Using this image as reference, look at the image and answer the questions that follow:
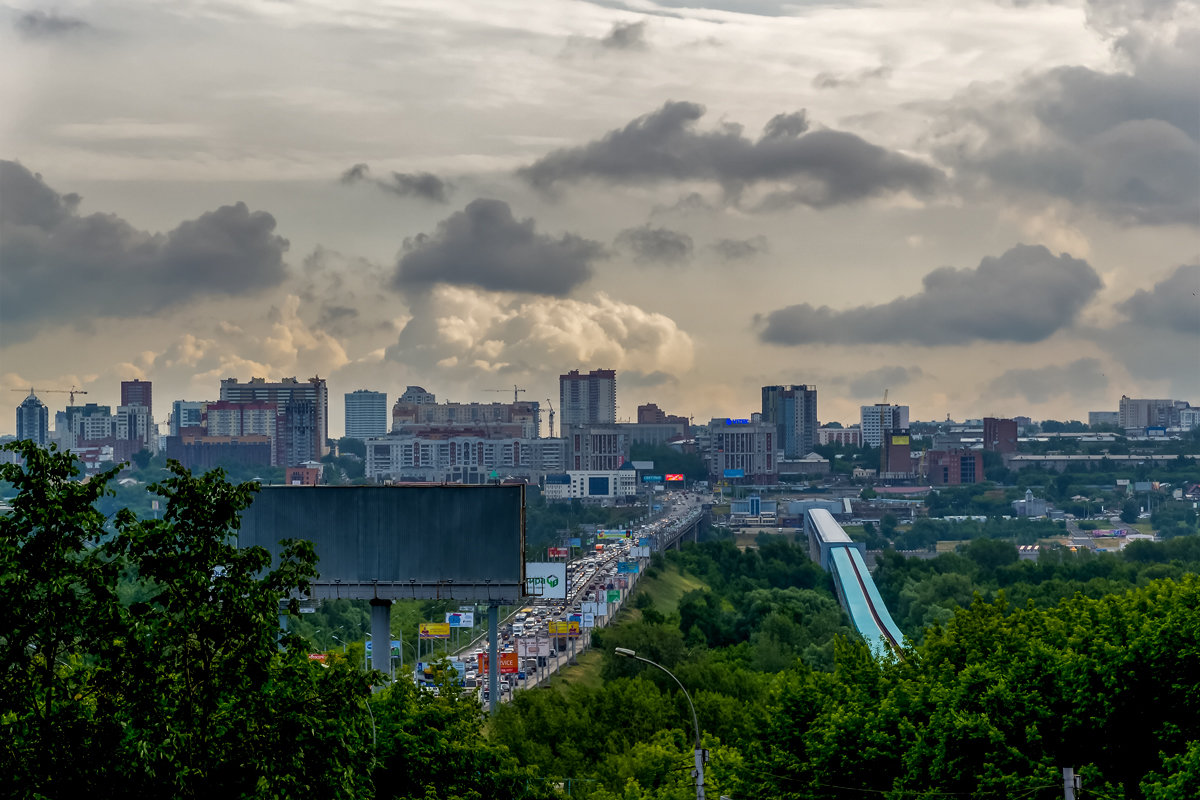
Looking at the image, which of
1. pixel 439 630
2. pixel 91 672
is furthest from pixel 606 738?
pixel 439 630

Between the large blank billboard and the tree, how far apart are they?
33898mm

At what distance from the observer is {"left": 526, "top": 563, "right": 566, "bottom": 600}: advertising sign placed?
7962 centimetres

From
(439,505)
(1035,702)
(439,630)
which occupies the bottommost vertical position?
(439,630)

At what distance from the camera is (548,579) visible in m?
82.4

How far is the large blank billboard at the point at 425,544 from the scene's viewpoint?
62.7 m

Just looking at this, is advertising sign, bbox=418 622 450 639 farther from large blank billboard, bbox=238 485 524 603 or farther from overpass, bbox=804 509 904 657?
large blank billboard, bbox=238 485 524 603

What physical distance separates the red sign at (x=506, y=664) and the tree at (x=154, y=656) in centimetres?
7244

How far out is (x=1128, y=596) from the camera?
47688 mm

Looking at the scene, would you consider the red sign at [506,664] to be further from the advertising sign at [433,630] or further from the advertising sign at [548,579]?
the advertising sign at [548,579]

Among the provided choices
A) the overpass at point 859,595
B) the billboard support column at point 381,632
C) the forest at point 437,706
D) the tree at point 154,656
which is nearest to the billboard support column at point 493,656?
the forest at point 437,706

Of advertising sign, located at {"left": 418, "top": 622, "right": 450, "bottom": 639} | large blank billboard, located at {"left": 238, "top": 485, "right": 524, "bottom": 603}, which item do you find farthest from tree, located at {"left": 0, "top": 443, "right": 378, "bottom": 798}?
advertising sign, located at {"left": 418, "top": 622, "right": 450, "bottom": 639}

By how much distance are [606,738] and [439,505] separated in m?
11.6

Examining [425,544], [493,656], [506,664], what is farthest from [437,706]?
[506,664]

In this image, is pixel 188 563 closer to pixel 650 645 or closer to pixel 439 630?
pixel 650 645
